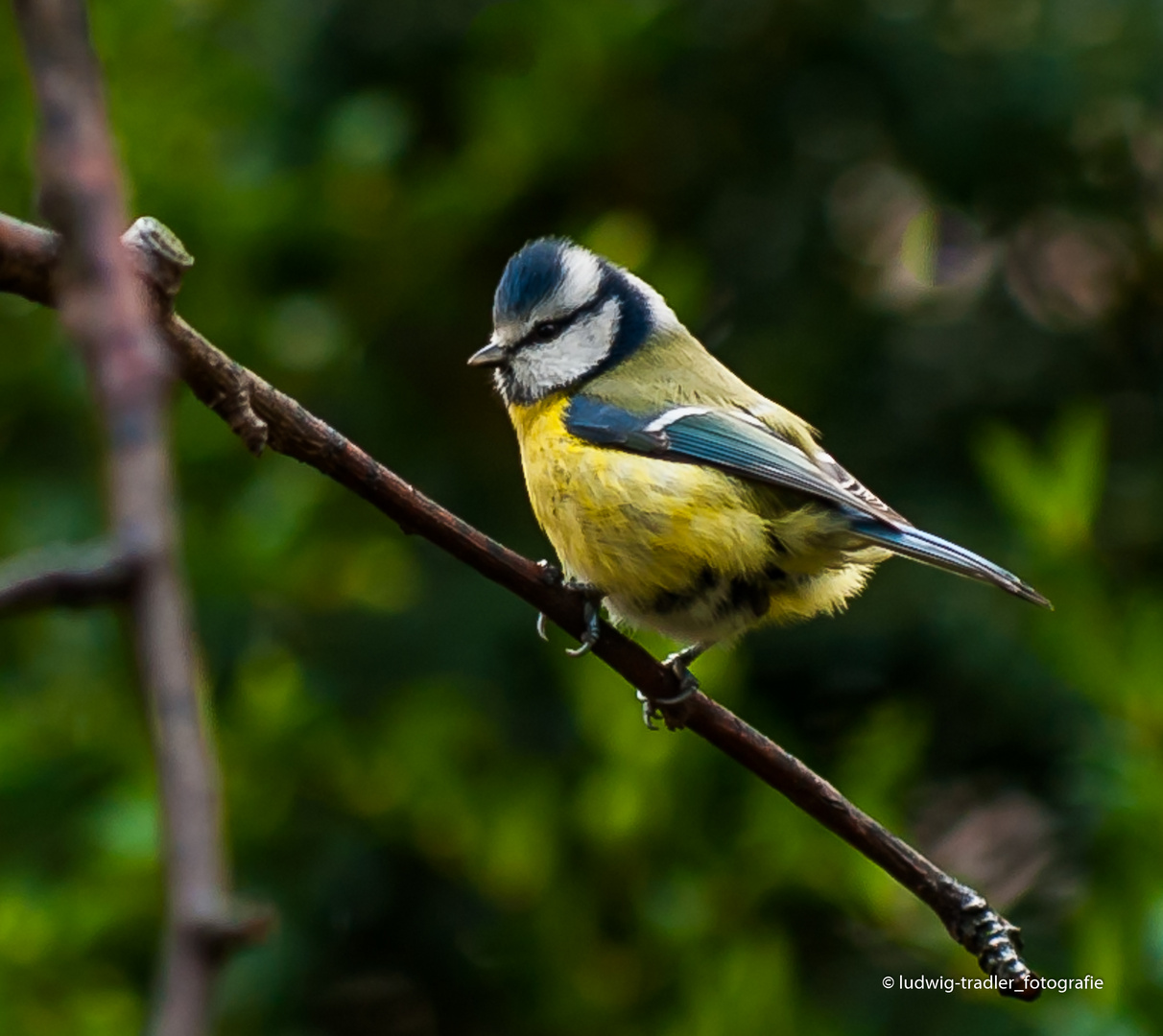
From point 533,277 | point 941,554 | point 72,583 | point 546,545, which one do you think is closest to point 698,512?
point 941,554

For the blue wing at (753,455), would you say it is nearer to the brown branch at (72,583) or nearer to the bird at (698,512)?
the bird at (698,512)

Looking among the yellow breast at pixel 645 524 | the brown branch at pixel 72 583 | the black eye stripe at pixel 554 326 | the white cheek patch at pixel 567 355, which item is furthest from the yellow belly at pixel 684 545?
the brown branch at pixel 72 583

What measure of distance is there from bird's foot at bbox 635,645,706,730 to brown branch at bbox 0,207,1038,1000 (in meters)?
0.01

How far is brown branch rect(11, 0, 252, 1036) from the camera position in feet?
1.05

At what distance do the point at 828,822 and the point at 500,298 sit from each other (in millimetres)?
1404

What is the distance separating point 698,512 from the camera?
2070mm

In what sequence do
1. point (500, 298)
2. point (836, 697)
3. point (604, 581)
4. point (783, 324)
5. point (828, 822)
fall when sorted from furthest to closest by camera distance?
→ point (783, 324), point (836, 697), point (500, 298), point (604, 581), point (828, 822)

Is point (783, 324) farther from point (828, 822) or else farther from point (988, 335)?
point (828, 822)

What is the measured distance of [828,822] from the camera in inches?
54.9

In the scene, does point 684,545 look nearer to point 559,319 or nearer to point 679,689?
point 679,689

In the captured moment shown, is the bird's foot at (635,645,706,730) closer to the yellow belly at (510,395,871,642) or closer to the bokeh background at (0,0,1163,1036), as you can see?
the yellow belly at (510,395,871,642)

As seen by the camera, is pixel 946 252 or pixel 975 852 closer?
pixel 975 852

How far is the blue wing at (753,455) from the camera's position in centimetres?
198

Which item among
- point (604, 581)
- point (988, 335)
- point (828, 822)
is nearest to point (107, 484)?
point (828, 822)
